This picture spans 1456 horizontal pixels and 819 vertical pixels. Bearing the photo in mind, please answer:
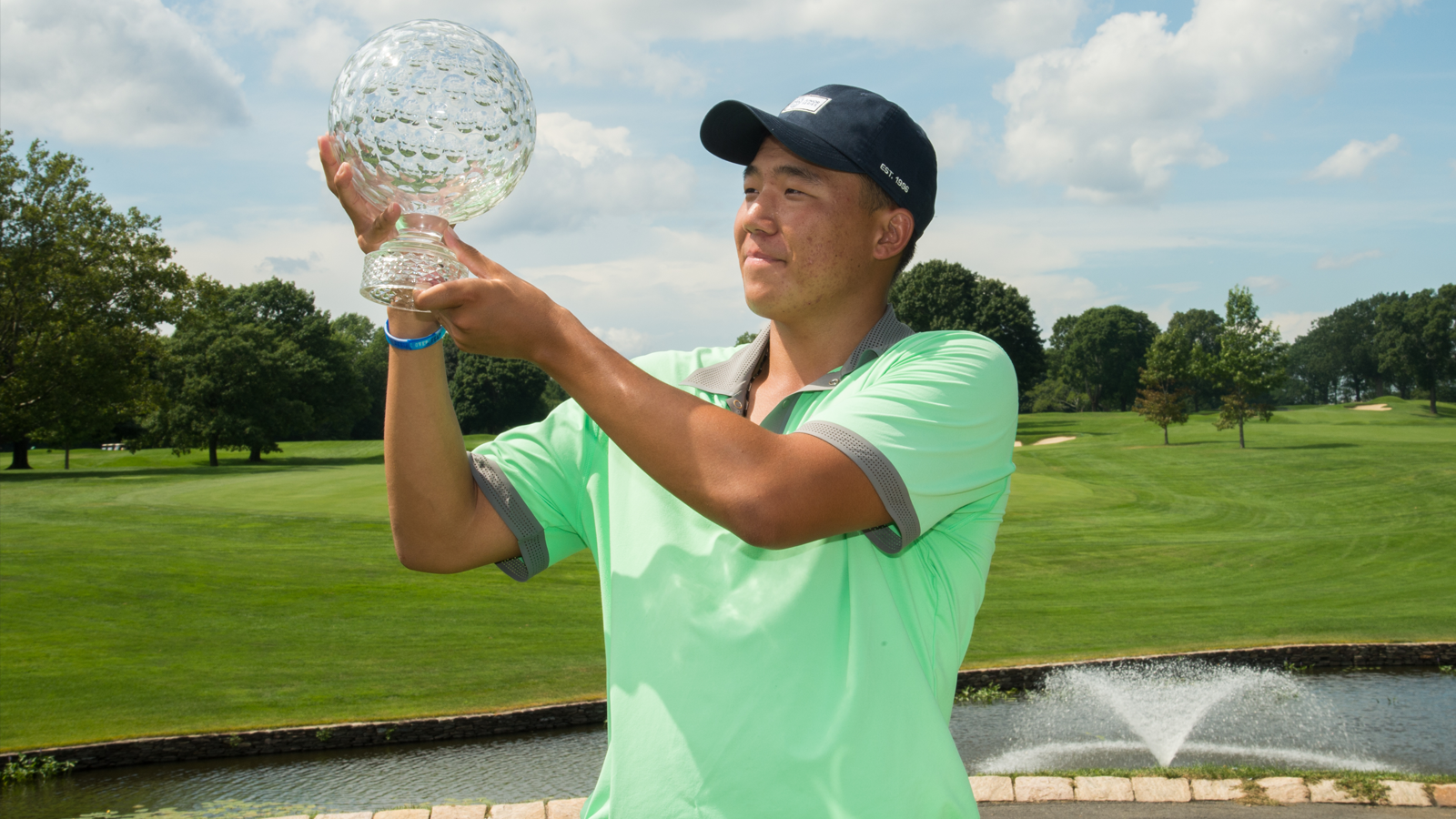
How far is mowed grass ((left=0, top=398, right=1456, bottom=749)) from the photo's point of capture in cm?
1094

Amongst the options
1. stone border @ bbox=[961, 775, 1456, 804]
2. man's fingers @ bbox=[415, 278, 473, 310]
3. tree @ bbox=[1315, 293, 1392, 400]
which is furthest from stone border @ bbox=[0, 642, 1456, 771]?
tree @ bbox=[1315, 293, 1392, 400]

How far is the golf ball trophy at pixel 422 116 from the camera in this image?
6.16 feet

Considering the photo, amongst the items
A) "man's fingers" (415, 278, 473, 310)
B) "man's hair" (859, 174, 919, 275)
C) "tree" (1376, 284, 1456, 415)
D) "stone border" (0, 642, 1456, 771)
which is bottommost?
"stone border" (0, 642, 1456, 771)

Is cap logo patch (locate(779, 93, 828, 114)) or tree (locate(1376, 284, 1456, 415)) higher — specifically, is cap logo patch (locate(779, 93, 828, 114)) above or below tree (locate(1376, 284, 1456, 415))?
below

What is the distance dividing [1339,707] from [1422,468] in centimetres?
2355

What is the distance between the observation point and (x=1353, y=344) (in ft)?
311

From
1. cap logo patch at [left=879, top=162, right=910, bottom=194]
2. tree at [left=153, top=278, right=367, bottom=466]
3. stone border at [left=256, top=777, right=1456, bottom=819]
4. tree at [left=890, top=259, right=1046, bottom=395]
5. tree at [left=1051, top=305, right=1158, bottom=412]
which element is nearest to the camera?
cap logo patch at [left=879, top=162, right=910, bottom=194]

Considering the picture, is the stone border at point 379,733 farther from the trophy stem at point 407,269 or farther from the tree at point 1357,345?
the tree at point 1357,345

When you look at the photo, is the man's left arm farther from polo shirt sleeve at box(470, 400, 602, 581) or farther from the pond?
the pond

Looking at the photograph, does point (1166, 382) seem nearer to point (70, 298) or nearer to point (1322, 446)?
point (1322, 446)

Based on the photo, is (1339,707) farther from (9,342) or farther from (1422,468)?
(9,342)

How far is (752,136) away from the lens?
76.0 inches

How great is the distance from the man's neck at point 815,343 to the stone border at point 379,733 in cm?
822

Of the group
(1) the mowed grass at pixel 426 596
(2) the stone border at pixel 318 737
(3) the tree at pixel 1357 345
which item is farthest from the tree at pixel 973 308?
(2) the stone border at pixel 318 737
